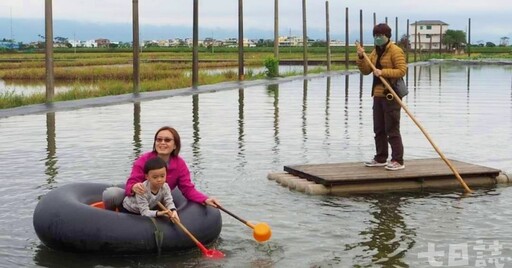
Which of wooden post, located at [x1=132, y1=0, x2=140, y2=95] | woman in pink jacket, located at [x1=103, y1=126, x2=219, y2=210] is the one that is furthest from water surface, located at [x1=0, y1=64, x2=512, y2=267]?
wooden post, located at [x1=132, y1=0, x2=140, y2=95]

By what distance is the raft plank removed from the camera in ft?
33.8

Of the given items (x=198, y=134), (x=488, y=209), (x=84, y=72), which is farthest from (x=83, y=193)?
(x=84, y=72)

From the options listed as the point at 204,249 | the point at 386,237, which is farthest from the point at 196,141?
the point at 204,249

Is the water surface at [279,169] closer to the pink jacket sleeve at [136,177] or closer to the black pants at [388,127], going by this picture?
the pink jacket sleeve at [136,177]

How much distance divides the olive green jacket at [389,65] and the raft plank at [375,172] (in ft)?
3.40

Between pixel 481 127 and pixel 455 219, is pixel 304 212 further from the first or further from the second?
pixel 481 127

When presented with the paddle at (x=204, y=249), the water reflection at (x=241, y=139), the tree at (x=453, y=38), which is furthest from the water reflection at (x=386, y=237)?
the tree at (x=453, y=38)

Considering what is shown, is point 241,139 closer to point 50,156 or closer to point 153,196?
point 50,156

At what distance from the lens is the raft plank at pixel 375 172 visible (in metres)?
10.3

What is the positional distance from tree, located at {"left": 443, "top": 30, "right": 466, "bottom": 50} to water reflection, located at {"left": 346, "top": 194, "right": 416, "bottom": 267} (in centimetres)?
15788

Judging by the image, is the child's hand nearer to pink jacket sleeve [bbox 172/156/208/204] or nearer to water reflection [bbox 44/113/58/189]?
pink jacket sleeve [bbox 172/156/208/204]

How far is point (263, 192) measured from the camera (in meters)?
10.3

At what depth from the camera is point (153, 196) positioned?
24.3 feet

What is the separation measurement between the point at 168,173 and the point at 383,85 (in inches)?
160
